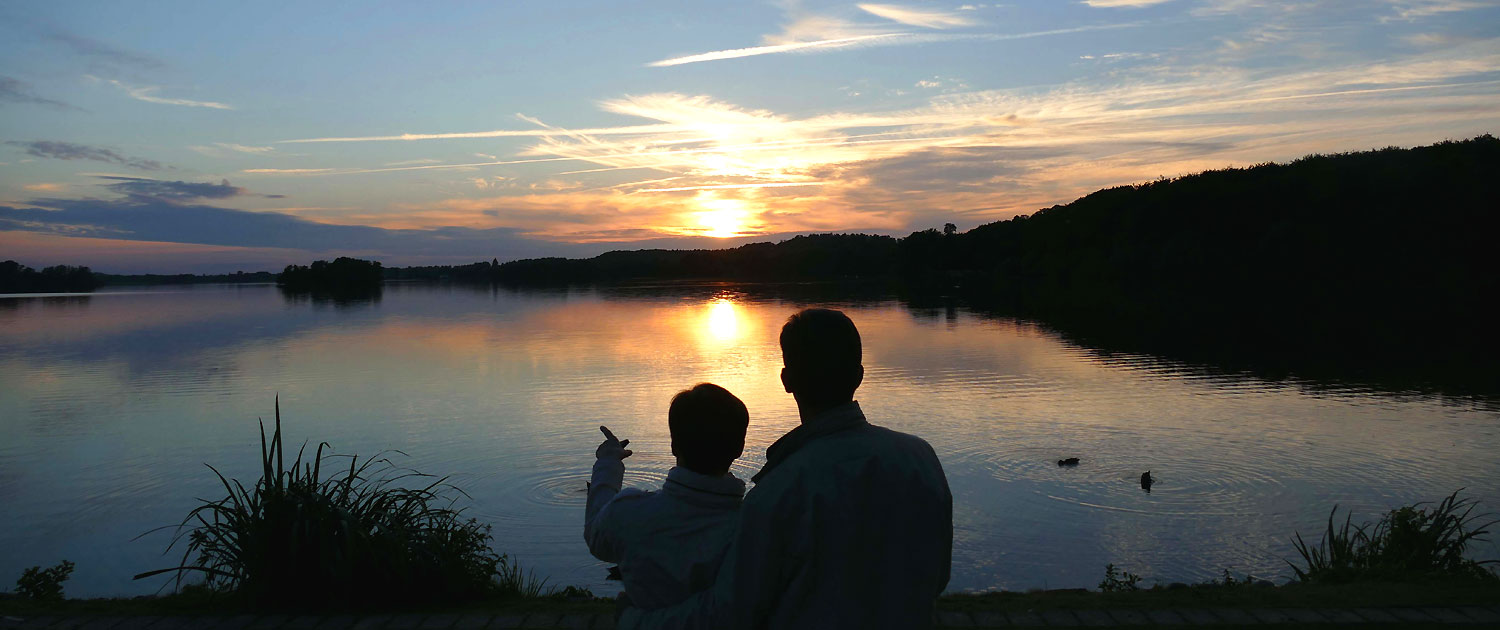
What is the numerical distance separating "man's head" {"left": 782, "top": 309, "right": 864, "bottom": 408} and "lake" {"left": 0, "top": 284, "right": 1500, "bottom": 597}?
4.91 m

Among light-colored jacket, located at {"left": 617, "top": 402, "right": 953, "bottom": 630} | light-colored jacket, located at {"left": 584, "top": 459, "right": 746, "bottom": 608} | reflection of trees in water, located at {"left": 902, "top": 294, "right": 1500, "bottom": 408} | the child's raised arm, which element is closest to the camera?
light-colored jacket, located at {"left": 617, "top": 402, "right": 953, "bottom": 630}

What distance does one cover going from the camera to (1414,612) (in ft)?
14.0

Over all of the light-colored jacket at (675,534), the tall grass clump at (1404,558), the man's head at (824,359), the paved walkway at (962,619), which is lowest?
the tall grass clump at (1404,558)

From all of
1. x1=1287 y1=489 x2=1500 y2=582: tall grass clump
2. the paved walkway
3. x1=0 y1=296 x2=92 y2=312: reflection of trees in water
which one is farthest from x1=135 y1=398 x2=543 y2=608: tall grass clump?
x1=0 y1=296 x2=92 y2=312: reflection of trees in water

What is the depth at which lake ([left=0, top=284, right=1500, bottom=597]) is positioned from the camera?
25.2 feet

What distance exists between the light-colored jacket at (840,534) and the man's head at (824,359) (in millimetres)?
44

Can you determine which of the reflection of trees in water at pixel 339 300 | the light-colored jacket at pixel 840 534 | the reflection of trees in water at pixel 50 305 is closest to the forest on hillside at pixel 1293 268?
the light-colored jacket at pixel 840 534

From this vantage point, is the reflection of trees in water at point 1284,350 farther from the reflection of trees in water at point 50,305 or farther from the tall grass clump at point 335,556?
the reflection of trees in water at point 50,305

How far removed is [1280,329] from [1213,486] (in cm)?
2131

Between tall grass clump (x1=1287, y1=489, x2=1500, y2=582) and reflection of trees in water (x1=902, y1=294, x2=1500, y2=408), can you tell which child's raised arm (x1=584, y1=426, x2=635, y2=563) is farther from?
reflection of trees in water (x1=902, y1=294, x2=1500, y2=408)

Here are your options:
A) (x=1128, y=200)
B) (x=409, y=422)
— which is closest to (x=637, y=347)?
(x=409, y=422)

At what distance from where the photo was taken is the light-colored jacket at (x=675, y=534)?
2.13 m

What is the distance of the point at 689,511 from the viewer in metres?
2.16

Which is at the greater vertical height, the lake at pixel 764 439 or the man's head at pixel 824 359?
the man's head at pixel 824 359
